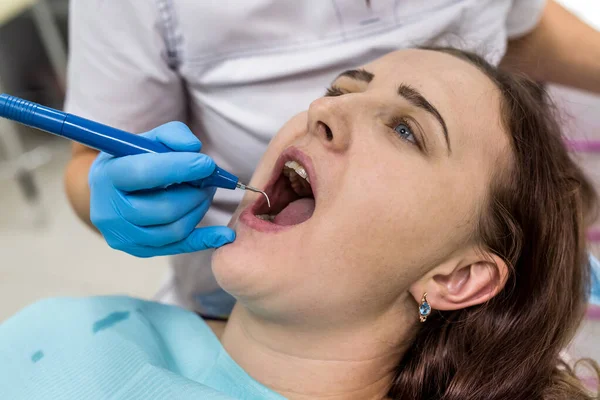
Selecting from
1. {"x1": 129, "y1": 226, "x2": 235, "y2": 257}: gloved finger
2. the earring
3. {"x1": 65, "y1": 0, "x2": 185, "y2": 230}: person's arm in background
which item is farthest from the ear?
{"x1": 65, "y1": 0, "x2": 185, "y2": 230}: person's arm in background

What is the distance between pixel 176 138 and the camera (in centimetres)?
81

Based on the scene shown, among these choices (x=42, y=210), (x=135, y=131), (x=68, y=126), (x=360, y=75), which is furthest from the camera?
(x=42, y=210)

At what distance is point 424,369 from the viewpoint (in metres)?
0.95

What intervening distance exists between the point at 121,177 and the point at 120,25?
1.17 ft

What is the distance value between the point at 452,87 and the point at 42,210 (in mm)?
2240

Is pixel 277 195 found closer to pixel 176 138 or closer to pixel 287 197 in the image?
pixel 287 197

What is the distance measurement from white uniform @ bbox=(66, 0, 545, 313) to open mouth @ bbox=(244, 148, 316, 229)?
0.50ft

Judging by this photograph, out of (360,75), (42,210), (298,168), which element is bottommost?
(42,210)

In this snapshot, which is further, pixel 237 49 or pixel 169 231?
pixel 237 49

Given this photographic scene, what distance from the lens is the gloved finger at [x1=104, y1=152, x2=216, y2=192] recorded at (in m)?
0.76

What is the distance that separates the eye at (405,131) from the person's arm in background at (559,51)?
0.55 metres

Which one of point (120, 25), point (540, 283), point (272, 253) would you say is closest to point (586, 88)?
point (540, 283)

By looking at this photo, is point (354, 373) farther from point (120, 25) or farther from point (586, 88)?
point (586, 88)

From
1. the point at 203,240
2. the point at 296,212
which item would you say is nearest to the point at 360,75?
the point at 296,212
